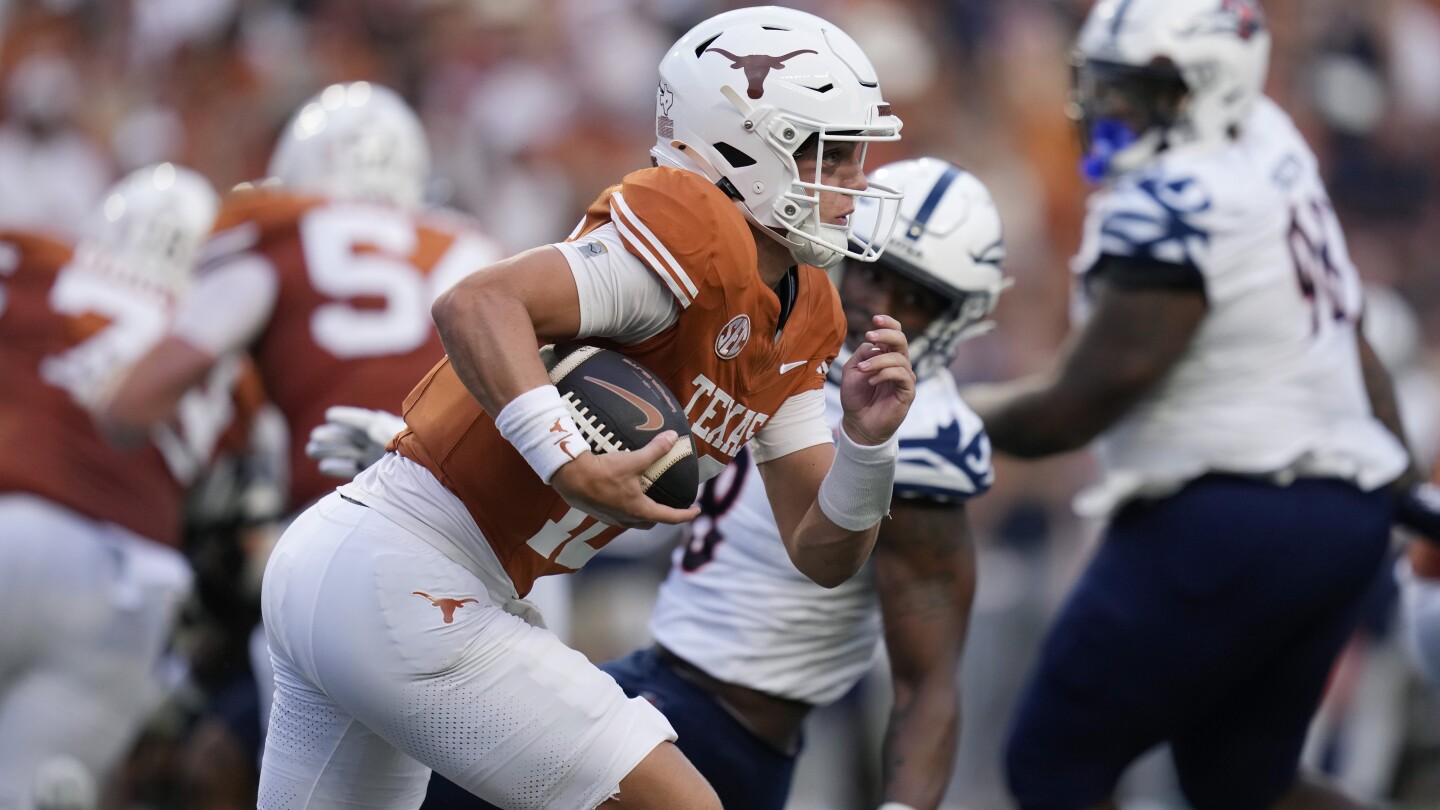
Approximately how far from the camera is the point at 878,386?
2793mm

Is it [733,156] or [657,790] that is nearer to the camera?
[657,790]

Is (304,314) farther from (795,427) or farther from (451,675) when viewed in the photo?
(451,675)

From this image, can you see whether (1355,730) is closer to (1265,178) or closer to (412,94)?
(1265,178)

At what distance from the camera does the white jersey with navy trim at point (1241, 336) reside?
158 inches

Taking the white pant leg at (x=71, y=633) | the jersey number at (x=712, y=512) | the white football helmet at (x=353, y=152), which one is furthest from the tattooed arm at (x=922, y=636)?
the white pant leg at (x=71, y=633)

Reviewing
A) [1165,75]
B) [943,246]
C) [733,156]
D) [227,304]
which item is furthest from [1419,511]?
[227,304]

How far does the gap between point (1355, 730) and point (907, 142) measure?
3.56 meters

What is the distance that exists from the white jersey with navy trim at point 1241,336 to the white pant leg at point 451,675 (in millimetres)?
1825

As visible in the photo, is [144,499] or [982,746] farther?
[982,746]

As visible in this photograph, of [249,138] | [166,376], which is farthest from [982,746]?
[249,138]

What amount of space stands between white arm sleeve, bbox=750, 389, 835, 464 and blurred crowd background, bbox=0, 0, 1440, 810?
3.79 meters

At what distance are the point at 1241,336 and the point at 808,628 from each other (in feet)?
4.45

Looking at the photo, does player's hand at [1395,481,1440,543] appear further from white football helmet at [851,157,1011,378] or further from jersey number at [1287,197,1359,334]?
white football helmet at [851,157,1011,378]

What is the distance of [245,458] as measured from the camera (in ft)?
18.1
